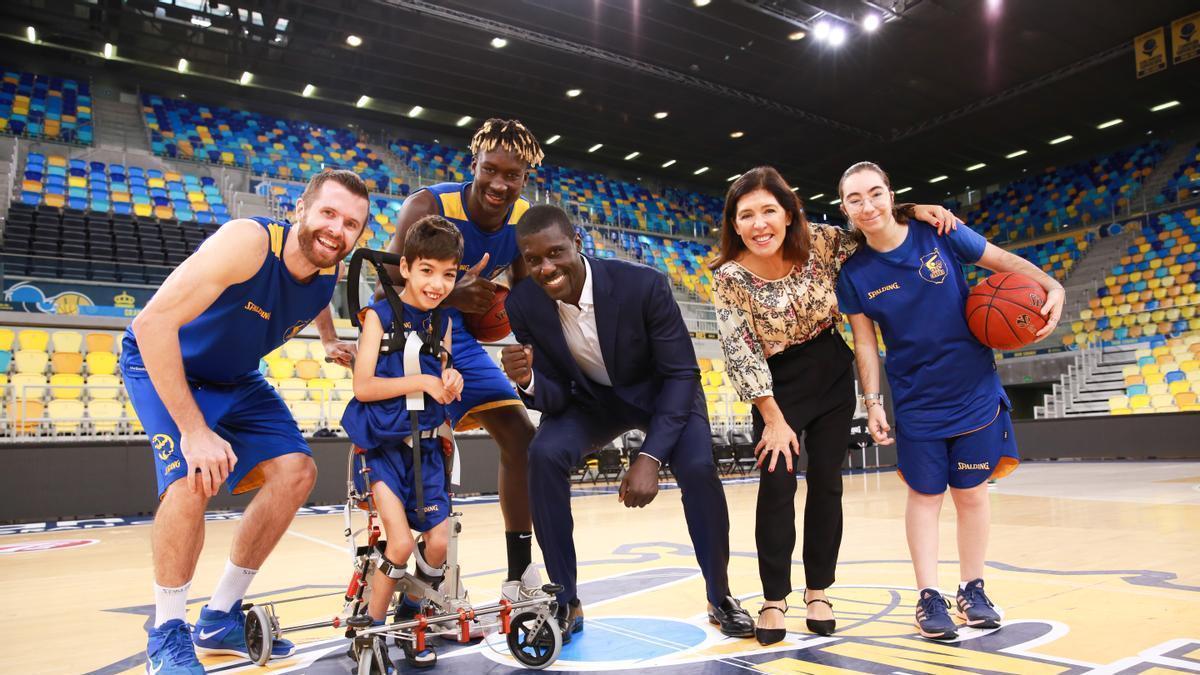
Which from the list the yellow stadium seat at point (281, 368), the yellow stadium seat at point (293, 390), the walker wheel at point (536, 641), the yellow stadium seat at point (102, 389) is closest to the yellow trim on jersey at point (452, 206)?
the walker wheel at point (536, 641)

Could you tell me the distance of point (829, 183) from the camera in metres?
22.3

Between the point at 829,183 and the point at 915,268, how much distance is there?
20.9m

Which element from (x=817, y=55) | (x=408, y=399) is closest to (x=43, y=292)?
(x=408, y=399)

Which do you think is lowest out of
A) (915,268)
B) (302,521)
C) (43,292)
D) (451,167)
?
(302,521)

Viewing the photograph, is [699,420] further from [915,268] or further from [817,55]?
[817,55]

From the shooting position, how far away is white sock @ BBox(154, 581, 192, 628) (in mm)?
2049

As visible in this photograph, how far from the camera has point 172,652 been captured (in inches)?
78.2

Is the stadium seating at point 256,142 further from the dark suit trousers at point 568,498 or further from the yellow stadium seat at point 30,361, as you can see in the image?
the dark suit trousers at point 568,498

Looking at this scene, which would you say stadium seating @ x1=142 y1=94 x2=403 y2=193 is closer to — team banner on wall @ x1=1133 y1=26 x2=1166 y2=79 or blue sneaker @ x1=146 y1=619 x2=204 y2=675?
team banner on wall @ x1=1133 y1=26 x2=1166 y2=79

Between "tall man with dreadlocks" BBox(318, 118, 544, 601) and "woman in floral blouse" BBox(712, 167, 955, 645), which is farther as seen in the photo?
"tall man with dreadlocks" BBox(318, 118, 544, 601)

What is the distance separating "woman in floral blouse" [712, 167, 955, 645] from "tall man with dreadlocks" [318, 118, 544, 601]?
0.75 m

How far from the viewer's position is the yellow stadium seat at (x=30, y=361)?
26.8 feet

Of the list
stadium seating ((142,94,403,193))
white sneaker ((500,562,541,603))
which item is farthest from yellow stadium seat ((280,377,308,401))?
stadium seating ((142,94,403,193))

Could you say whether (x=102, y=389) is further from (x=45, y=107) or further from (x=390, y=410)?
(x=45, y=107)
